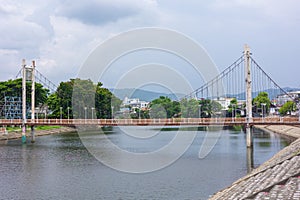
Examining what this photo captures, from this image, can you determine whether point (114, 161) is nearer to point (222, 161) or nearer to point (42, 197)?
point (222, 161)

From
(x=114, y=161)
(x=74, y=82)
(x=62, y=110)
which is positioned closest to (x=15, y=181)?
(x=114, y=161)

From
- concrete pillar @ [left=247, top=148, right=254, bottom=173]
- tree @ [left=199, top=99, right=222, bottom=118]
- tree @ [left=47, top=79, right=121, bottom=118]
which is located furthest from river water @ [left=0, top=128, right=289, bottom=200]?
tree @ [left=199, top=99, right=222, bottom=118]

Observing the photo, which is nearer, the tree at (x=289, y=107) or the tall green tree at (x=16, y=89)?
the tall green tree at (x=16, y=89)

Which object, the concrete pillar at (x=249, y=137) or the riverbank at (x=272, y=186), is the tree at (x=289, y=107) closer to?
the concrete pillar at (x=249, y=137)

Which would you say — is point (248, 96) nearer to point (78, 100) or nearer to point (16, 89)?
point (78, 100)

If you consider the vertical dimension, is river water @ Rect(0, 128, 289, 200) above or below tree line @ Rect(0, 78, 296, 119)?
below

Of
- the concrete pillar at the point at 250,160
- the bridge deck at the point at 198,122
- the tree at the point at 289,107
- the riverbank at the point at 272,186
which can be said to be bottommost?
the concrete pillar at the point at 250,160

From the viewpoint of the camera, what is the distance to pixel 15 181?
2339 cm

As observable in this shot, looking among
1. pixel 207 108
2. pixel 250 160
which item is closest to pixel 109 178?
pixel 250 160

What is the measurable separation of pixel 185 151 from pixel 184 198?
19.0m

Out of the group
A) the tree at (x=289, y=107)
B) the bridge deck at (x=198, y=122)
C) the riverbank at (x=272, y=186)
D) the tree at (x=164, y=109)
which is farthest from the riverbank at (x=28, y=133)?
the tree at (x=289, y=107)

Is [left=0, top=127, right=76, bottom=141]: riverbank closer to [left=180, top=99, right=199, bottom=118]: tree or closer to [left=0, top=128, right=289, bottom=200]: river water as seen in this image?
[left=0, top=128, right=289, bottom=200]: river water

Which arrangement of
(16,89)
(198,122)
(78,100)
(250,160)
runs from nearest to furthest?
(250,160) < (198,122) < (16,89) < (78,100)

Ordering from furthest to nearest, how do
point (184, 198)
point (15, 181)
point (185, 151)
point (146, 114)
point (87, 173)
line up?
1. point (146, 114)
2. point (185, 151)
3. point (87, 173)
4. point (15, 181)
5. point (184, 198)
